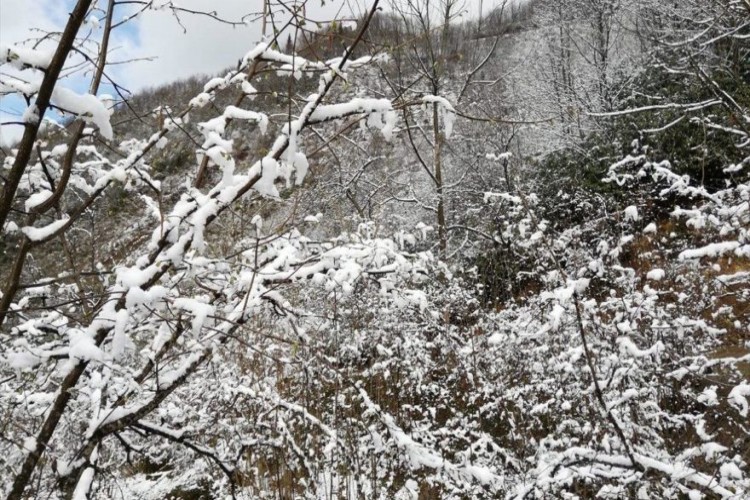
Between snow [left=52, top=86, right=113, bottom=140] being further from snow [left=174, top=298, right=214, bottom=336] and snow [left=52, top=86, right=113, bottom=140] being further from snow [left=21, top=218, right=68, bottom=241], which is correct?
snow [left=174, top=298, right=214, bottom=336]

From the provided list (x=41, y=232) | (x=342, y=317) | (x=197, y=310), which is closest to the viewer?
(x=41, y=232)

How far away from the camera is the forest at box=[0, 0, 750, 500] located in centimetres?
158

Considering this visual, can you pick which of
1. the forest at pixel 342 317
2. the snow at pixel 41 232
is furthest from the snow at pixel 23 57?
the snow at pixel 41 232

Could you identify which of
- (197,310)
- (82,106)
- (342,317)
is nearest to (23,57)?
(82,106)

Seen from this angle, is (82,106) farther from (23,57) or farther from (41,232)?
(41,232)

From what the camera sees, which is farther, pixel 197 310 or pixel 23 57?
pixel 197 310

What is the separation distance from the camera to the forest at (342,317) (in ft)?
5.17

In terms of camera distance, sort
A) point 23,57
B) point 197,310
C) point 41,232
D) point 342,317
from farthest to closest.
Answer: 1. point 342,317
2. point 197,310
3. point 41,232
4. point 23,57

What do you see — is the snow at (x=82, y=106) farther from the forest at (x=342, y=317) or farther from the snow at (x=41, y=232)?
the snow at (x=41, y=232)

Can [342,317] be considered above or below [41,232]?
below

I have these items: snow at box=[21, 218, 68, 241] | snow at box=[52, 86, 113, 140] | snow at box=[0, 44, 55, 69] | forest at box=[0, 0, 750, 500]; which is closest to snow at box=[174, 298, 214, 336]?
forest at box=[0, 0, 750, 500]

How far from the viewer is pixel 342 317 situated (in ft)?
18.1

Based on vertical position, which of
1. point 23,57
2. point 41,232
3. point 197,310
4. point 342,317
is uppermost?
point 23,57

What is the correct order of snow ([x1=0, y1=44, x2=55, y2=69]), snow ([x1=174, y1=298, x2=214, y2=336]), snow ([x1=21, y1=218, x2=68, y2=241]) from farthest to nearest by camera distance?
snow ([x1=174, y1=298, x2=214, y2=336]) < snow ([x1=21, y1=218, x2=68, y2=241]) < snow ([x1=0, y1=44, x2=55, y2=69])
